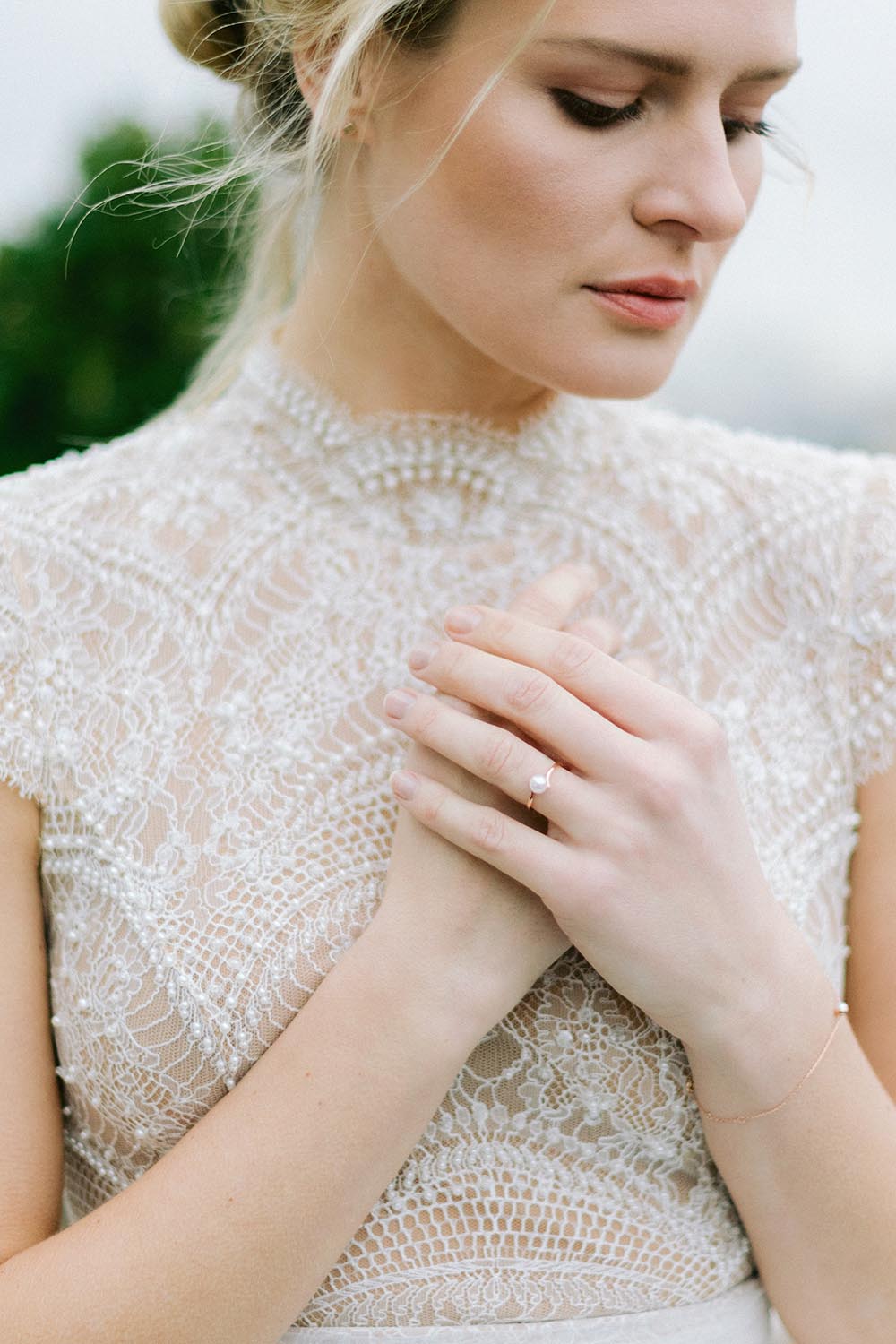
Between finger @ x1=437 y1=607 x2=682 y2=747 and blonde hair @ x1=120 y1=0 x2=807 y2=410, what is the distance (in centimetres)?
55

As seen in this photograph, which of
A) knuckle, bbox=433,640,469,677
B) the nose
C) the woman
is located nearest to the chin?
the woman

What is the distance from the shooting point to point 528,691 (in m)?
1.35

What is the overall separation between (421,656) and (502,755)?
19cm

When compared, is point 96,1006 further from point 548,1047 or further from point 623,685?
point 623,685

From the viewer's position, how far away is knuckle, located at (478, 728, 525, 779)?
134 cm

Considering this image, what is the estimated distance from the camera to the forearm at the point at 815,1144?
1.39 metres

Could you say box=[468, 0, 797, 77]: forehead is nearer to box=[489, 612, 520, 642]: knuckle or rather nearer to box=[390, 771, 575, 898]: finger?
box=[489, 612, 520, 642]: knuckle

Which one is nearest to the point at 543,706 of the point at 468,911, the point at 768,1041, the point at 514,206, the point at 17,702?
the point at 468,911

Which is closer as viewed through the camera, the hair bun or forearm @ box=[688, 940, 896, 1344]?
forearm @ box=[688, 940, 896, 1344]

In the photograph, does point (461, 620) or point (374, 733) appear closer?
point (461, 620)

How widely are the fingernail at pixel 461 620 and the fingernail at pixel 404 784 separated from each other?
0.17m

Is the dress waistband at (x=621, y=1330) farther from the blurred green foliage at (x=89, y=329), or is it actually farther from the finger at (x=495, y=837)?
the blurred green foliage at (x=89, y=329)

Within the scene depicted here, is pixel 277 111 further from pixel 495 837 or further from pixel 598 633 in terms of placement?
pixel 495 837

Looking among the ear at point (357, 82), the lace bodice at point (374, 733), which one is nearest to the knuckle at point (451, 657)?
the lace bodice at point (374, 733)
